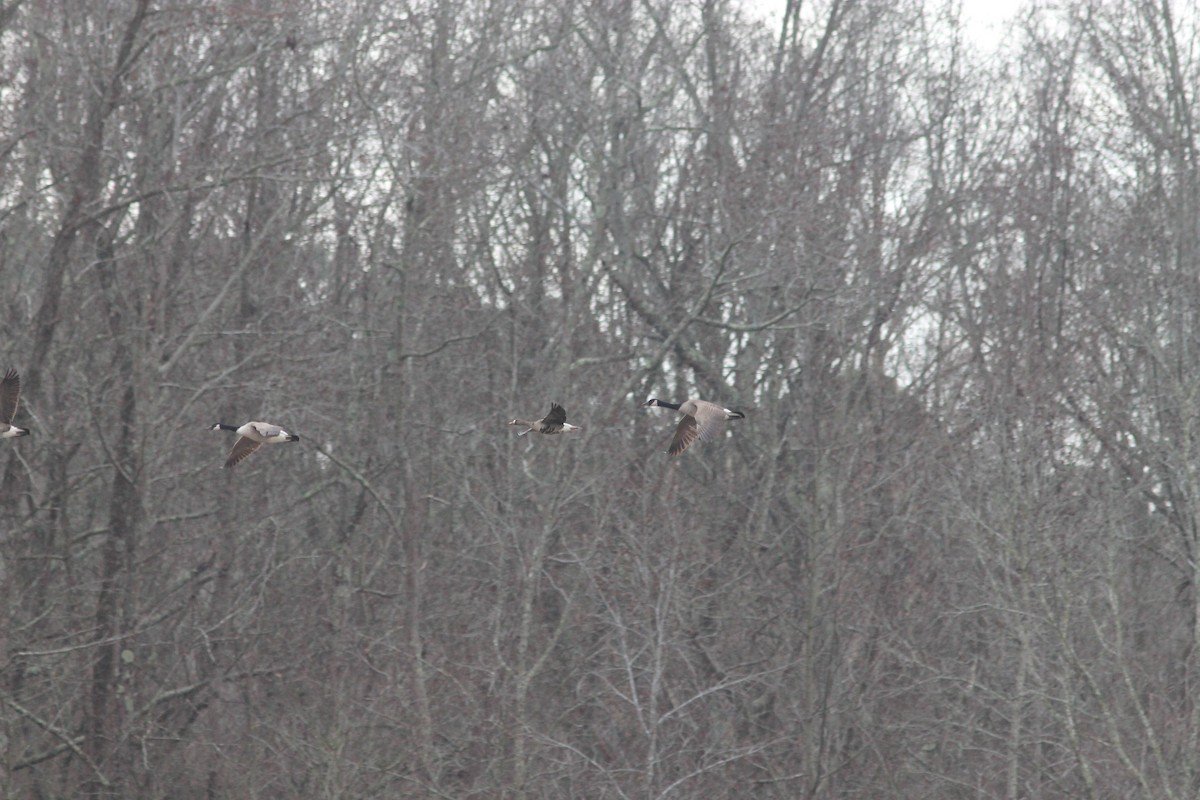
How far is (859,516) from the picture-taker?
17406mm

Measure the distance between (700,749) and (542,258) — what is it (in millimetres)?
7130

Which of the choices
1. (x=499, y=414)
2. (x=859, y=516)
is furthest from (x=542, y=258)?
(x=859, y=516)

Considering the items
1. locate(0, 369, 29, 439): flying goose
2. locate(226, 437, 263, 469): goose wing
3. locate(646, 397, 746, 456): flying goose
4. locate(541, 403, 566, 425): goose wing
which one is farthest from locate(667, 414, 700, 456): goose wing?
locate(0, 369, 29, 439): flying goose

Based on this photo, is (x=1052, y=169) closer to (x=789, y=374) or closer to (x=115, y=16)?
(x=789, y=374)

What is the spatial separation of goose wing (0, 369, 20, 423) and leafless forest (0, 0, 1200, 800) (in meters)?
3.16

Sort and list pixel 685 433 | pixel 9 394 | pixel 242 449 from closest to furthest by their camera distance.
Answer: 1. pixel 9 394
2. pixel 685 433
3. pixel 242 449

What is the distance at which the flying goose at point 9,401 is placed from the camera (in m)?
11.2

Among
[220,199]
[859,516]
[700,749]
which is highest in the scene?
[220,199]

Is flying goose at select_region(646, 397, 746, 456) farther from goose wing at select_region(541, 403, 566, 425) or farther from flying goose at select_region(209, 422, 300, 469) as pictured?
flying goose at select_region(209, 422, 300, 469)

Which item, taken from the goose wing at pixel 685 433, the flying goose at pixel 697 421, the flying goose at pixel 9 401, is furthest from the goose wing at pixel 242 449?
the goose wing at pixel 685 433

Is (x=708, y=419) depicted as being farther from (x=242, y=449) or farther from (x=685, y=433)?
(x=242, y=449)

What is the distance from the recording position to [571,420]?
1895 cm

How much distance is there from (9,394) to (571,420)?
8.42m

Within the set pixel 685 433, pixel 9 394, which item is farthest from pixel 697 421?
pixel 9 394
